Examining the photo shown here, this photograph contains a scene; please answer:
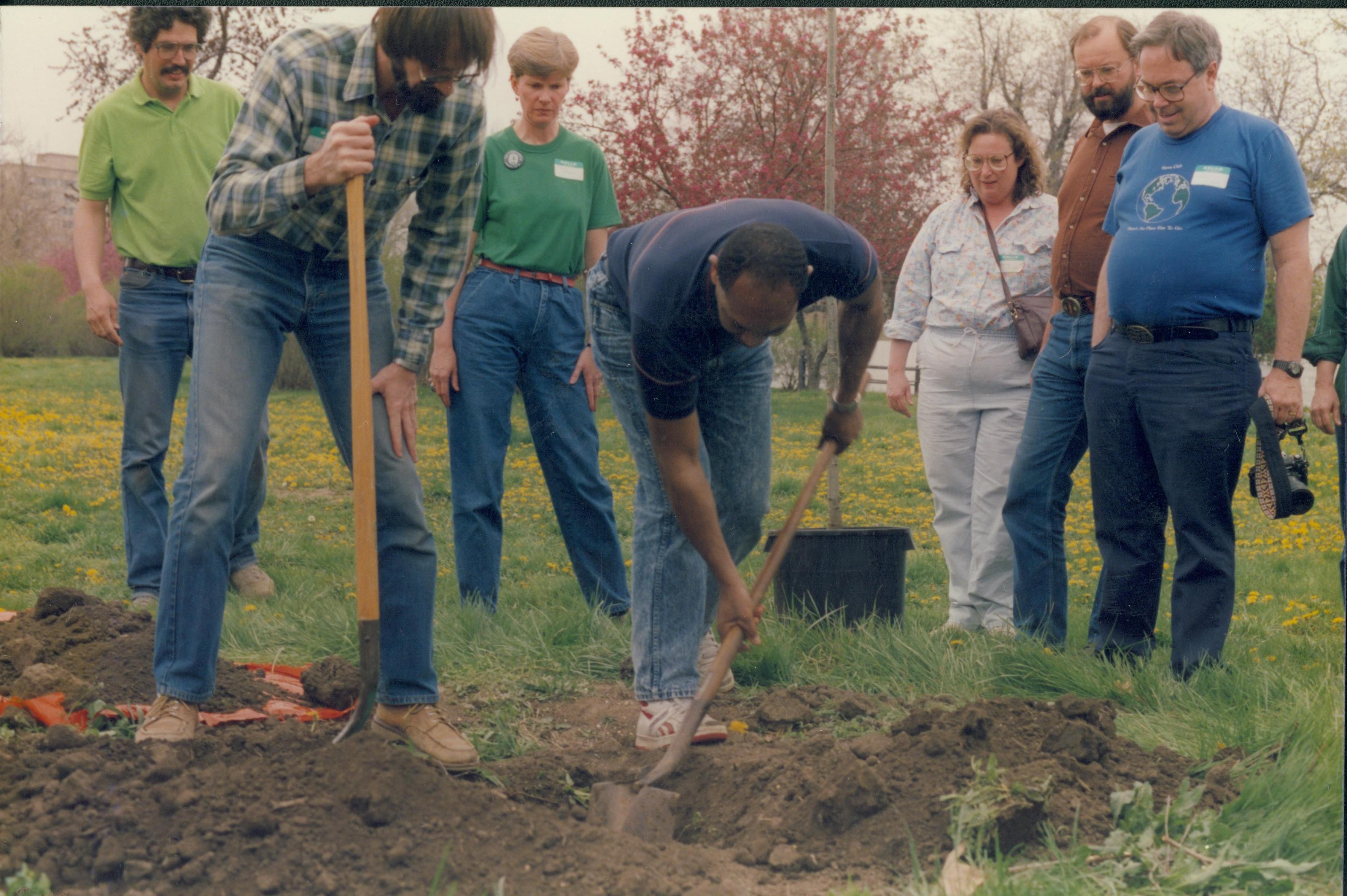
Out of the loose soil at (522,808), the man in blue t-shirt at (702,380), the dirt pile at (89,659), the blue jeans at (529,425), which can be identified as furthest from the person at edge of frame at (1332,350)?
the dirt pile at (89,659)

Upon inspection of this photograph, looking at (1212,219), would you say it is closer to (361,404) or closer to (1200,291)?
(1200,291)

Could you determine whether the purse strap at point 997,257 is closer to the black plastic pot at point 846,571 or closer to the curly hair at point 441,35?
the black plastic pot at point 846,571

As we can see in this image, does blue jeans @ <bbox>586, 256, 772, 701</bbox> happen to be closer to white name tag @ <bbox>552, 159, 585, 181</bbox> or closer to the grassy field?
the grassy field

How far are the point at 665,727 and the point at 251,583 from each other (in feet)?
7.72

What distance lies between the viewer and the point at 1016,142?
422cm

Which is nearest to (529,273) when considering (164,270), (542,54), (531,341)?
(531,341)

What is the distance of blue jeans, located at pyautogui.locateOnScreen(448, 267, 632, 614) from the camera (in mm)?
4105

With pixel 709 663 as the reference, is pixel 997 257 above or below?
above

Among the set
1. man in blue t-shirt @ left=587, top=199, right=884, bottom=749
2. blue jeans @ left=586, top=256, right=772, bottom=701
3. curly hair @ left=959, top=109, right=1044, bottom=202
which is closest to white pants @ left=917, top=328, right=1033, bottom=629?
curly hair @ left=959, top=109, right=1044, bottom=202

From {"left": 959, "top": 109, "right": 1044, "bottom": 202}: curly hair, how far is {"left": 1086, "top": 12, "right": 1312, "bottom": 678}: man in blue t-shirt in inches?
33.8

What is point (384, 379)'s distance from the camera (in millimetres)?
2750

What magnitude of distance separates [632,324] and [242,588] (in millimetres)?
2809

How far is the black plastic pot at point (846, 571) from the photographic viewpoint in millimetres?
4016

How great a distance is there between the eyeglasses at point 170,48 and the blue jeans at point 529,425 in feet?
4.27
